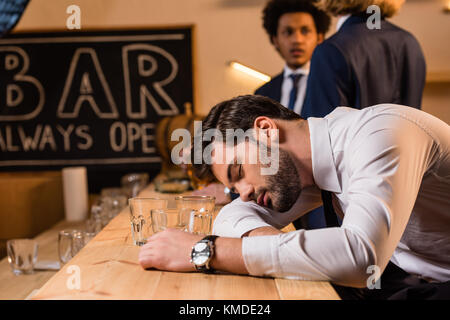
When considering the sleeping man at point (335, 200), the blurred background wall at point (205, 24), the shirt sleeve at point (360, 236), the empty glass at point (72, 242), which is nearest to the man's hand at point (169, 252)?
the sleeping man at point (335, 200)

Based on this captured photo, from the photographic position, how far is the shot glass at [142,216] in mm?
1418

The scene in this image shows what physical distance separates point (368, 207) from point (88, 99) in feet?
10.8

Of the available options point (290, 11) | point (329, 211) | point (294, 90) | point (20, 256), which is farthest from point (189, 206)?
point (290, 11)

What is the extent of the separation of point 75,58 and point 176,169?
4.18 ft

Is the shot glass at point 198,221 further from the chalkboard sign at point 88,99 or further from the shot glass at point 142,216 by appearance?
the chalkboard sign at point 88,99

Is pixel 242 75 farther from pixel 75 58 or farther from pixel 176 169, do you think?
pixel 75 58

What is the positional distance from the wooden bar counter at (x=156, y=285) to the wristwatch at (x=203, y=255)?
20 mm

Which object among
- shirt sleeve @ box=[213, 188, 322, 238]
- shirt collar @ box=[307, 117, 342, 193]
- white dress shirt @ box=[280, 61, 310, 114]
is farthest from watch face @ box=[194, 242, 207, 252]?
white dress shirt @ box=[280, 61, 310, 114]

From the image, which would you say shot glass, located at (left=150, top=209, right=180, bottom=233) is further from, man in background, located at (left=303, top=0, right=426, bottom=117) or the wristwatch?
man in background, located at (left=303, top=0, right=426, bottom=117)

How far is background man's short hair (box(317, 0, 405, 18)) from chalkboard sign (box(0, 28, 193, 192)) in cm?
204

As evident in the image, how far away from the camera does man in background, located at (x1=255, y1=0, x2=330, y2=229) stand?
122 inches
